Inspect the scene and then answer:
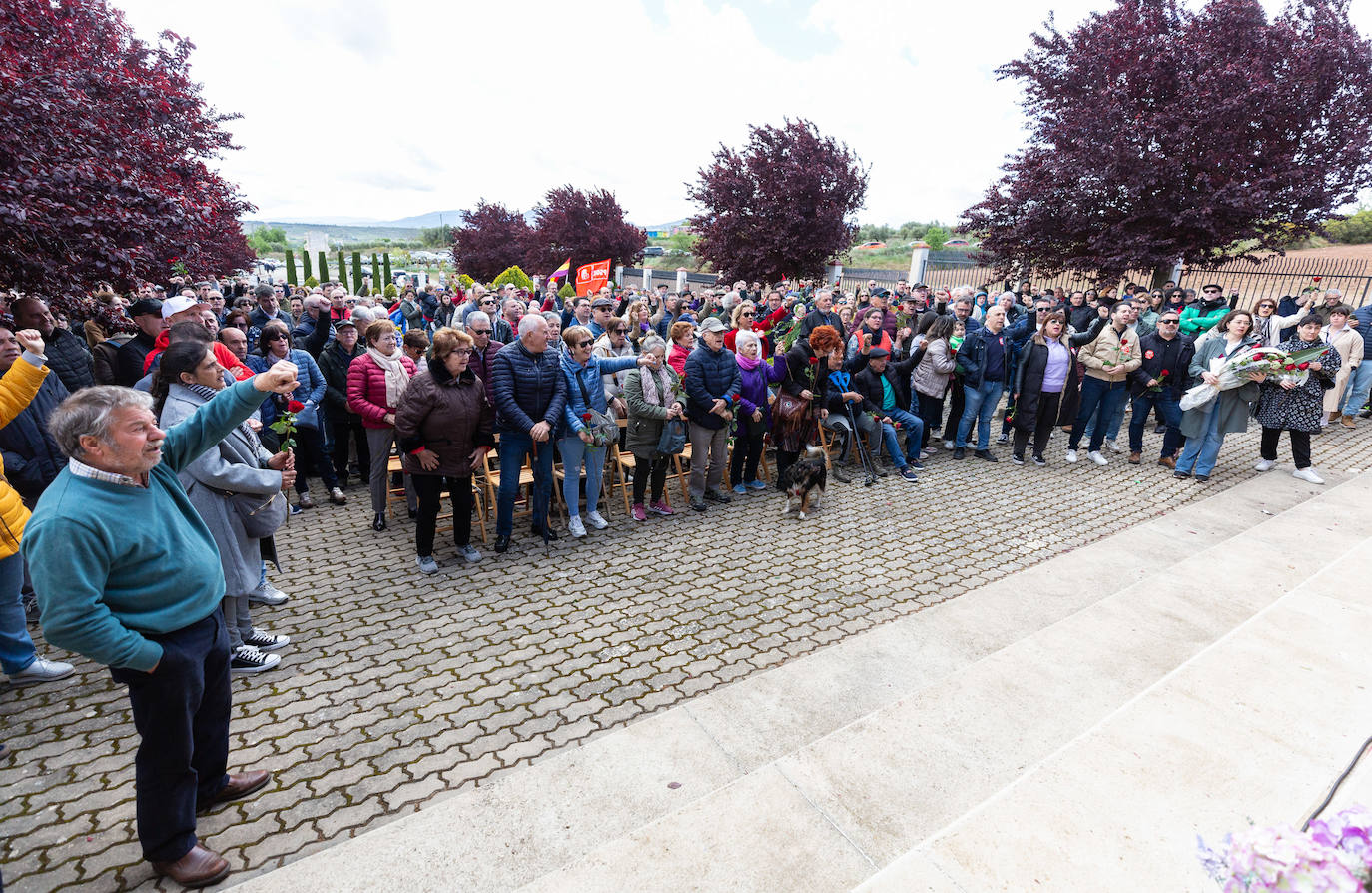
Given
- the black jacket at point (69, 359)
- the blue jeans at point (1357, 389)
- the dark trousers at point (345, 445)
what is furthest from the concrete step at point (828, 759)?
the blue jeans at point (1357, 389)

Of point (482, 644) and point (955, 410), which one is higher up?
point (955, 410)

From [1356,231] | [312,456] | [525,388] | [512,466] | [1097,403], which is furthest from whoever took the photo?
[1356,231]

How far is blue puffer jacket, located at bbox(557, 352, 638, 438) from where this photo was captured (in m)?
5.59

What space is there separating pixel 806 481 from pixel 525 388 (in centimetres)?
289

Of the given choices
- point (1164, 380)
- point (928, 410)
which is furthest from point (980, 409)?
point (1164, 380)

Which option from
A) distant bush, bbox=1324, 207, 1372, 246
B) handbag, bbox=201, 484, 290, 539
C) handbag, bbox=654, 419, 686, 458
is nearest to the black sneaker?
handbag, bbox=201, 484, 290, 539

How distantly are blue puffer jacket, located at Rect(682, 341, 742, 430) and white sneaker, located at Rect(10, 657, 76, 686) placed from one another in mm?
4957

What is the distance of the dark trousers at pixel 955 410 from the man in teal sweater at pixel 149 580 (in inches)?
322

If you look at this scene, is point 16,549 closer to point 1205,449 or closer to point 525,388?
point 525,388

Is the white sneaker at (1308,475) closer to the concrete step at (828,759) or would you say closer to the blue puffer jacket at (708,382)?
the concrete step at (828,759)

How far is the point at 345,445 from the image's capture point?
731cm

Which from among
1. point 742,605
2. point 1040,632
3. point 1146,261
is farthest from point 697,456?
point 1146,261

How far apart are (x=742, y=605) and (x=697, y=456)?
222 centimetres

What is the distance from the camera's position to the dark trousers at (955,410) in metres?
8.72
